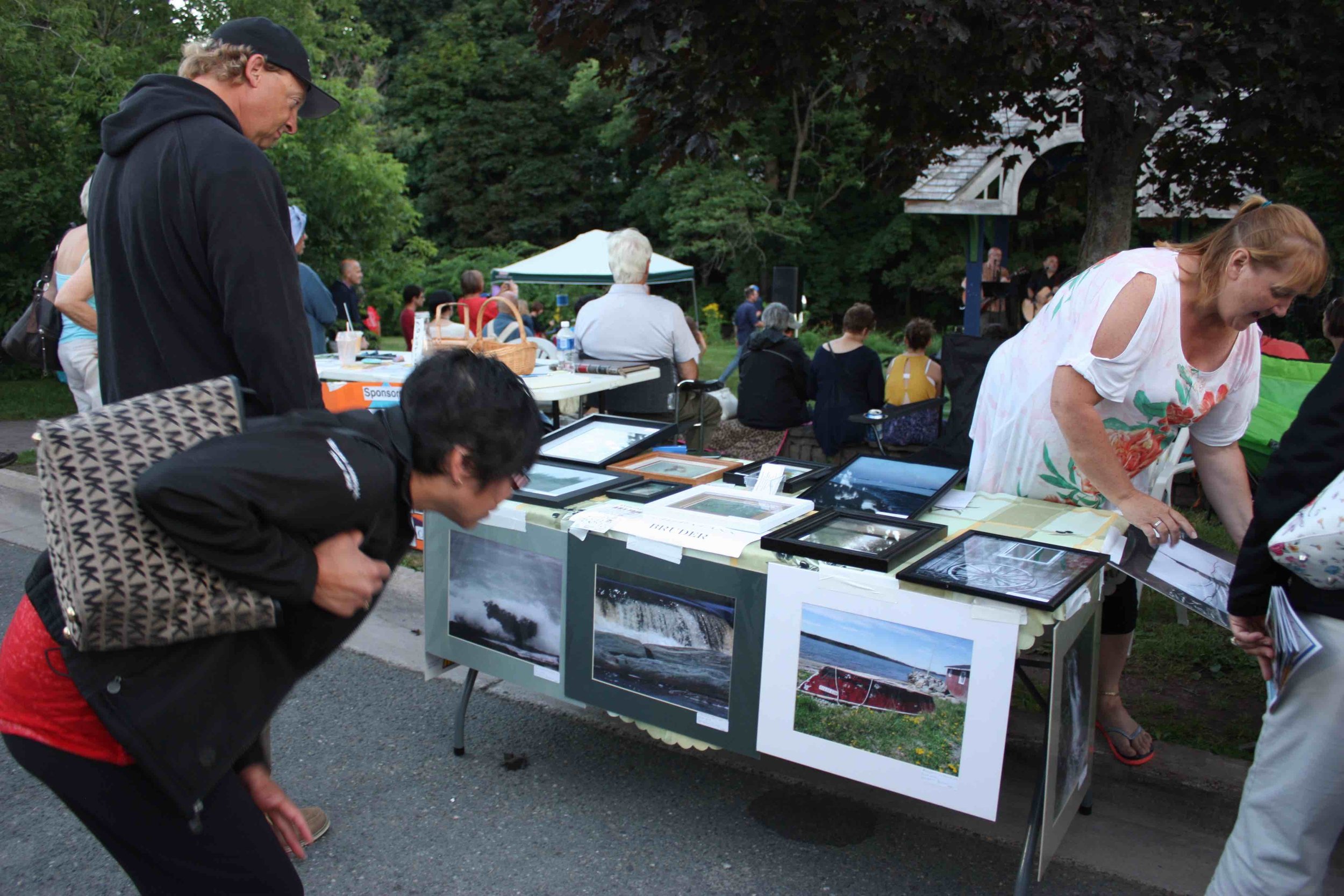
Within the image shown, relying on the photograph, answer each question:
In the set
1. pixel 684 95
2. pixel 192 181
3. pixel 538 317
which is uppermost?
pixel 684 95

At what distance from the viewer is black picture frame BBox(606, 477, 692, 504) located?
118 inches

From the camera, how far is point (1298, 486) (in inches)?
71.5

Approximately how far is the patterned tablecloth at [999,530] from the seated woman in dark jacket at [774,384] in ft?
13.1

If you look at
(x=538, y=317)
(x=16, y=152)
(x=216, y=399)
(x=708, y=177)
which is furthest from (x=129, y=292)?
(x=708, y=177)

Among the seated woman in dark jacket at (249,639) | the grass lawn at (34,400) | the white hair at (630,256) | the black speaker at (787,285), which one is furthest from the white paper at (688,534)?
the black speaker at (787,285)

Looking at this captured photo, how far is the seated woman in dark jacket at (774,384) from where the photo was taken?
7.04 m

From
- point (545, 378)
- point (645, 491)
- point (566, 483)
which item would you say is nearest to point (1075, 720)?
point (645, 491)

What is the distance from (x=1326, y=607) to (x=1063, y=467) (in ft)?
3.76

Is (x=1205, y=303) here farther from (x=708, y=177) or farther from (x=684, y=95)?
(x=708, y=177)

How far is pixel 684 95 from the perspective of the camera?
196 inches

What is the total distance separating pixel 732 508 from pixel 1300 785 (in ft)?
4.94

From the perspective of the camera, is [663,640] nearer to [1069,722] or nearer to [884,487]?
[884,487]

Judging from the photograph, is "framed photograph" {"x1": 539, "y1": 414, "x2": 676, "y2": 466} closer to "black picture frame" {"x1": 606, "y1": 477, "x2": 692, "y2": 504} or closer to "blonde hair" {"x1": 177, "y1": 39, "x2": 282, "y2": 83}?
"black picture frame" {"x1": 606, "y1": 477, "x2": 692, "y2": 504}

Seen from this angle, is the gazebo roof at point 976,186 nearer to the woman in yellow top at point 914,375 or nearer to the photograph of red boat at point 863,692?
the woman in yellow top at point 914,375
